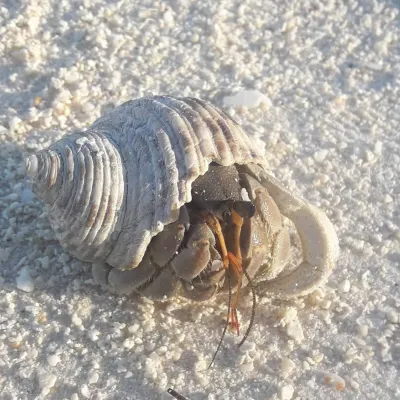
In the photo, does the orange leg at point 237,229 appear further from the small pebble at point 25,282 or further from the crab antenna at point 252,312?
the small pebble at point 25,282

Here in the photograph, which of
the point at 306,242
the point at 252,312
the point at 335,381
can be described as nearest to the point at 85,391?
the point at 252,312

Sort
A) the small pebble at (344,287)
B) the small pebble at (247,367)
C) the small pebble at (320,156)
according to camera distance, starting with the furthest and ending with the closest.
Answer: the small pebble at (320,156) → the small pebble at (344,287) → the small pebble at (247,367)

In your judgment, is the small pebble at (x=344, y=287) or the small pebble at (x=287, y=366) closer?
the small pebble at (x=287, y=366)

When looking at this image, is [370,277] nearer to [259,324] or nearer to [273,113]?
[259,324]

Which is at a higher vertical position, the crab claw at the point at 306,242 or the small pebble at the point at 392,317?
the crab claw at the point at 306,242

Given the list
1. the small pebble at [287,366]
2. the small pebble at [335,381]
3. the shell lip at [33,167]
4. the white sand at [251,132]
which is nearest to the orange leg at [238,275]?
the white sand at [251,132]

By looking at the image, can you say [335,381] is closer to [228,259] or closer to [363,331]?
[363,331]

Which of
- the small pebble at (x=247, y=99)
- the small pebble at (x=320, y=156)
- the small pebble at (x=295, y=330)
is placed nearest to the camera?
the small pebble at (x=295, y=330)

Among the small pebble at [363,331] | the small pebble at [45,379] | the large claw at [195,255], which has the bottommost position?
the small pebble at [45,379]
